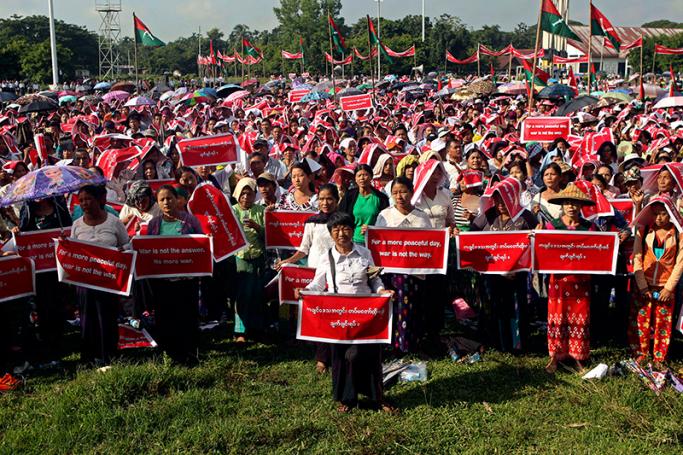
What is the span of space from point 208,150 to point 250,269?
106 inches

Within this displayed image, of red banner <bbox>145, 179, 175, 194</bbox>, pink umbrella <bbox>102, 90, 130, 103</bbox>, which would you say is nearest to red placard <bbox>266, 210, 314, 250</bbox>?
red banner <bbox>145, 179, 175, 194</bbox>

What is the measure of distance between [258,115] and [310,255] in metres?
15.3

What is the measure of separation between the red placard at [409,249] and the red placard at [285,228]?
103 centimetres

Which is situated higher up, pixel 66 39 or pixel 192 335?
pixel 66 39

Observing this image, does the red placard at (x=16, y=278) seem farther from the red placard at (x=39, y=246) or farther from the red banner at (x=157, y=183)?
the red banner at (x=157, y=183)

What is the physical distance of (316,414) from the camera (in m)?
5.33

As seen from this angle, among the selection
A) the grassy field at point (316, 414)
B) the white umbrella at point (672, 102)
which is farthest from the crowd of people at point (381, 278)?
the white umbrella at point (672, 102)

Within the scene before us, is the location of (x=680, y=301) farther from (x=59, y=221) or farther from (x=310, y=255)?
(x=59, y=221)

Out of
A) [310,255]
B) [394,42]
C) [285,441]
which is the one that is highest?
[394,42]

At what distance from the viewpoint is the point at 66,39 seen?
90.4 m

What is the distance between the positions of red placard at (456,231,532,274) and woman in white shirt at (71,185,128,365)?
2938 millimetres

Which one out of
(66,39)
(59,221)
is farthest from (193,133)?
(66,39)

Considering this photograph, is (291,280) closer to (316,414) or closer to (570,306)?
(316,414)

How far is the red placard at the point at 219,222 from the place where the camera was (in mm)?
6496
